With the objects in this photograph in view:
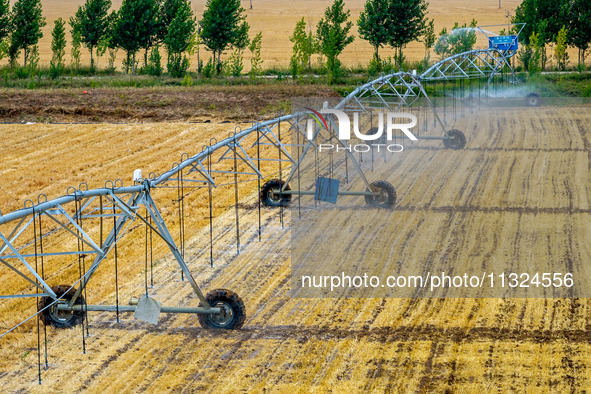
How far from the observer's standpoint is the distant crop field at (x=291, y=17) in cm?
8747

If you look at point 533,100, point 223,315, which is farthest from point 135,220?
point 533,100

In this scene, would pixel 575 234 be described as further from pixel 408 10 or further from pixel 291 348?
pixel 408 10

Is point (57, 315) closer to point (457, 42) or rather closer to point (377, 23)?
point (377, 23)

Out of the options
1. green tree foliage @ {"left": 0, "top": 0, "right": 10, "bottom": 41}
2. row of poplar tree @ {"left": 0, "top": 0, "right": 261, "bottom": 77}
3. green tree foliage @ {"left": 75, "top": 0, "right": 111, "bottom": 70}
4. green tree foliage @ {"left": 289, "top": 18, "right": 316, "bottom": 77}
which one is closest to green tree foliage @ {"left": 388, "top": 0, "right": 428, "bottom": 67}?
green tree foliage @ {"left": 289, "top": 18, "right": 316, "bottom": 77}

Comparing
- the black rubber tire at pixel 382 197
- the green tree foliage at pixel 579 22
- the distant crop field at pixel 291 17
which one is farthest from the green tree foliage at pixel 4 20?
the black rubber tire at pixel 382 197

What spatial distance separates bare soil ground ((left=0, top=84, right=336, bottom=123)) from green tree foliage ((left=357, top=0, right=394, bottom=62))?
12.8 meters

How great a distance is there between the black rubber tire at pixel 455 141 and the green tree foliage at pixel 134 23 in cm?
3597

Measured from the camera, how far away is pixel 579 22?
65062 millimetres

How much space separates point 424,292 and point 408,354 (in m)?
4.06

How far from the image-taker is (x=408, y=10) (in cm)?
6406

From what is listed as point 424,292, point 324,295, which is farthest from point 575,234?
point 324,295

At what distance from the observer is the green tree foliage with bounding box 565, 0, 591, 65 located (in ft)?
212

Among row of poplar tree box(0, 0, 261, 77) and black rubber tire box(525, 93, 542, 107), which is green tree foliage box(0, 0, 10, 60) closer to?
row of poplar tree box(0, 0, 261, 77)

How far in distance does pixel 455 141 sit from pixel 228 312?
22080 mm
